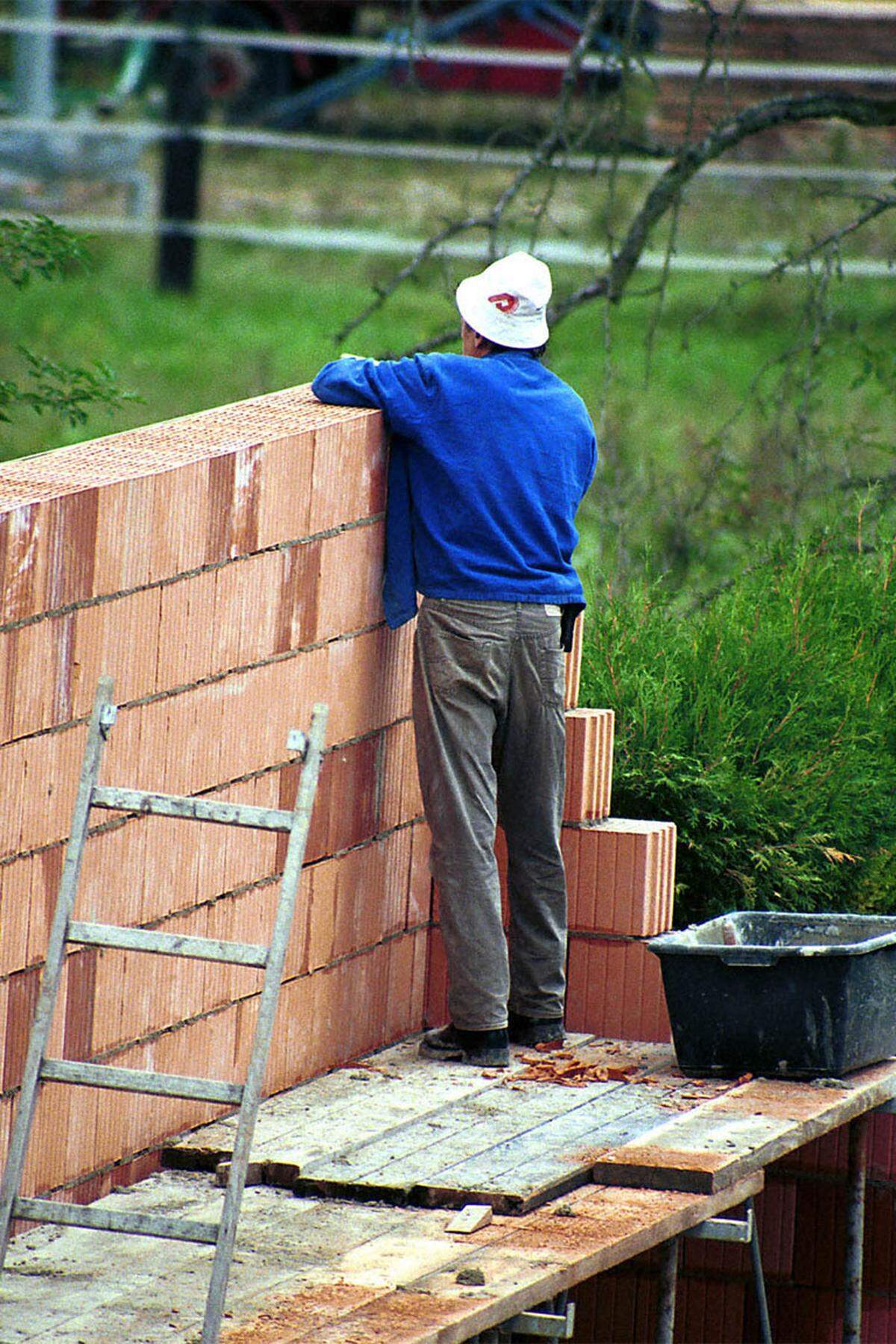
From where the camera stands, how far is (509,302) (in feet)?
18.7

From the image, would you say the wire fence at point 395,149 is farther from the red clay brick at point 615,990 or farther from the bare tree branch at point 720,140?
the red clay brick at point 615,990

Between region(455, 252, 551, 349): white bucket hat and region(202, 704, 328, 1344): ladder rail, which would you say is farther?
region(455, 252, 551, 349): white bucket hat

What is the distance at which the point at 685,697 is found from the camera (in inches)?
283

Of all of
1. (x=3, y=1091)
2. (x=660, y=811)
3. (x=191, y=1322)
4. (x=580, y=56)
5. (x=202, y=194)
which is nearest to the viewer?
(x=191, y=1322)

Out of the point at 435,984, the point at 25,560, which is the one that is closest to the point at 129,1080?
the point at 25,560

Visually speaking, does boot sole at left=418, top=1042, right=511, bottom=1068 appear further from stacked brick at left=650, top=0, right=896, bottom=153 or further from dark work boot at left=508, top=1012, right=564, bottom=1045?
stacked brick at left=650, top=0, right=896, bottom=153

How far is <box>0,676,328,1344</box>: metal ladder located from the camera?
411 cm

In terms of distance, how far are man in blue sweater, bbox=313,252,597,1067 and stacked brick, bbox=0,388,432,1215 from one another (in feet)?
0.45

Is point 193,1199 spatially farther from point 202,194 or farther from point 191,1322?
point 202,194

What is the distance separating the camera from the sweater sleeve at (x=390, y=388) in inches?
224

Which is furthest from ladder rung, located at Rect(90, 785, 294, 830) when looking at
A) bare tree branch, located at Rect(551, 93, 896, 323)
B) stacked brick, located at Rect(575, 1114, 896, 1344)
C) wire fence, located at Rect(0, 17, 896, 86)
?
wire fence, located at Rect(0, 17, 896, 86)

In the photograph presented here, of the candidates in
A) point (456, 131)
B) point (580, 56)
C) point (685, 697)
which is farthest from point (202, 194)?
point (685, 697)

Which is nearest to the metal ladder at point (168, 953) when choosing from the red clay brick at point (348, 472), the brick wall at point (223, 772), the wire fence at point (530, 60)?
the brick wall at point (223, 772)

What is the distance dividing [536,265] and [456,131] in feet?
67.4
